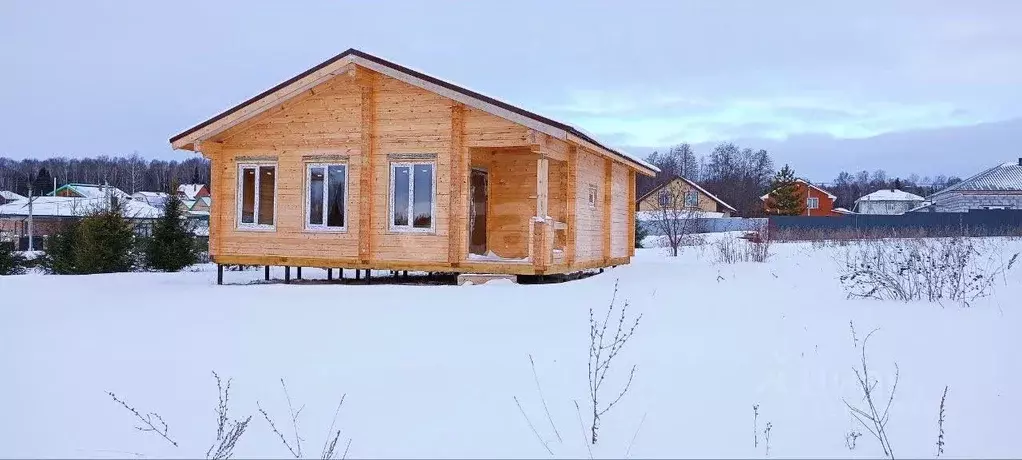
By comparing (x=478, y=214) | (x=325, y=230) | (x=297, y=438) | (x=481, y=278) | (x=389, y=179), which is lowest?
(x=297, y=438)

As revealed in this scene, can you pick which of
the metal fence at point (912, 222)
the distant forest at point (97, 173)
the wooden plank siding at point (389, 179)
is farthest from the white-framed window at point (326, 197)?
the distant forest at point (97, 173)

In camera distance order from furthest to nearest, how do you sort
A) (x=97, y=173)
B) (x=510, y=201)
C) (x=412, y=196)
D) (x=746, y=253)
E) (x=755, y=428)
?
(x=97, y=173), (x=746, y=253), (x=510, y=201), (x=412, y=196), (x=755, y=428)

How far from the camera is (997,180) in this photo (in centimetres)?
4059

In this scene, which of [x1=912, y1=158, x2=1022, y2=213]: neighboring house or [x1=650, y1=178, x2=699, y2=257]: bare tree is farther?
[x1=912, y1=158, x2=1022, y2=213]: neighboring house

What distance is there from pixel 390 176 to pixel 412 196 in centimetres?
52

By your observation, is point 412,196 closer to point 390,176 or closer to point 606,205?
point 390,176

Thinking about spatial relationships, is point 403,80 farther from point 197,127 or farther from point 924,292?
point 924,292

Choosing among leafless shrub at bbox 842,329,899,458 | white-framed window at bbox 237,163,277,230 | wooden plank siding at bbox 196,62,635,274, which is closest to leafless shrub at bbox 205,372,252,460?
leafless shrub at bbox 842,329,899,458

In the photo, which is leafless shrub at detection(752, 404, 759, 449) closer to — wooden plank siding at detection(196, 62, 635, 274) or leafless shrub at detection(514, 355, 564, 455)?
leafless shrub at detection(514, 355, 564, 455)

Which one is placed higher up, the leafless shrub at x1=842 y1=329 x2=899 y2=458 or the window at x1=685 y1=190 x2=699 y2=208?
the window at x1=685 y1=190 x2=699 y2=208

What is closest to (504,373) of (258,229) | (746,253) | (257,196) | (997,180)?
(258,229)

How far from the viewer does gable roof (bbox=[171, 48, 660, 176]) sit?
11406mm

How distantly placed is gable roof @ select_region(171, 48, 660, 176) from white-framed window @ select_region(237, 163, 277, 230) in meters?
0.93

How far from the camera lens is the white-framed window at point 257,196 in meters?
13.5
